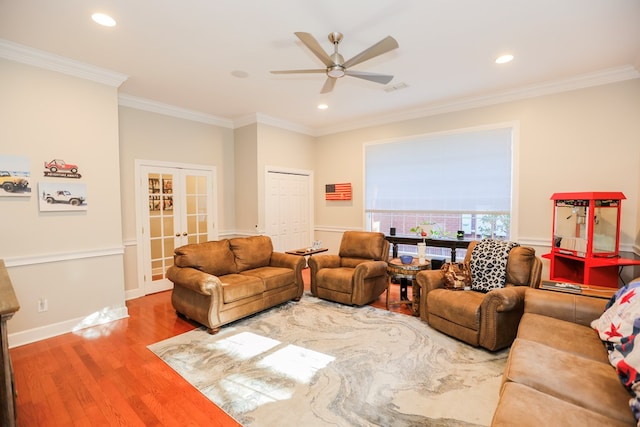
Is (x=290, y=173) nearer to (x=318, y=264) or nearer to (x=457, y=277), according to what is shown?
(x=318, y=264)

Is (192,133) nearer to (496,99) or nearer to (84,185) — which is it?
(84,185)

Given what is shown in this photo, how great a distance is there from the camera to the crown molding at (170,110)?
4.33 m

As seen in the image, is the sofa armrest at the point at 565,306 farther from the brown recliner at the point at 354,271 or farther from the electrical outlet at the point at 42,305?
the electrical outlet at the point at 42,305

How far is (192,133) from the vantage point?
5133 mm

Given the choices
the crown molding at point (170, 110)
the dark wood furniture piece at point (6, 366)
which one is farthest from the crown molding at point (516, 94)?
the dark wood furniture piece at point (6, 366)

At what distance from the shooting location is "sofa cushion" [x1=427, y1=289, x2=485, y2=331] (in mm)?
2816

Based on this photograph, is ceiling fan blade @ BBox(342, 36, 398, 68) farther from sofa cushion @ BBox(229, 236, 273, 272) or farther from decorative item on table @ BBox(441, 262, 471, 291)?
sofa cushion @ BBox(229, 236, 273, 272)

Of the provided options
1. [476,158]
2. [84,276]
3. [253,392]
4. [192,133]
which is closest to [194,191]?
[192,133]

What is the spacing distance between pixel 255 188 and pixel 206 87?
74.0 inches

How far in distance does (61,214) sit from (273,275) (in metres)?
2.50

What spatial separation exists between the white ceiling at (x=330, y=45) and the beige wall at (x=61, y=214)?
440mm

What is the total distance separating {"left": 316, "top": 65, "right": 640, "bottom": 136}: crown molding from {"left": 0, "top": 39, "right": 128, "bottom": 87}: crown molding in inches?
157

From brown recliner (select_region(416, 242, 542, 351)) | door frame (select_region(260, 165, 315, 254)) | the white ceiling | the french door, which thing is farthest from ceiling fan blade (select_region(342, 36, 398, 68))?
the french door

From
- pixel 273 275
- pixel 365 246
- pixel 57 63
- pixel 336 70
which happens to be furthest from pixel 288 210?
pixel 57 63
